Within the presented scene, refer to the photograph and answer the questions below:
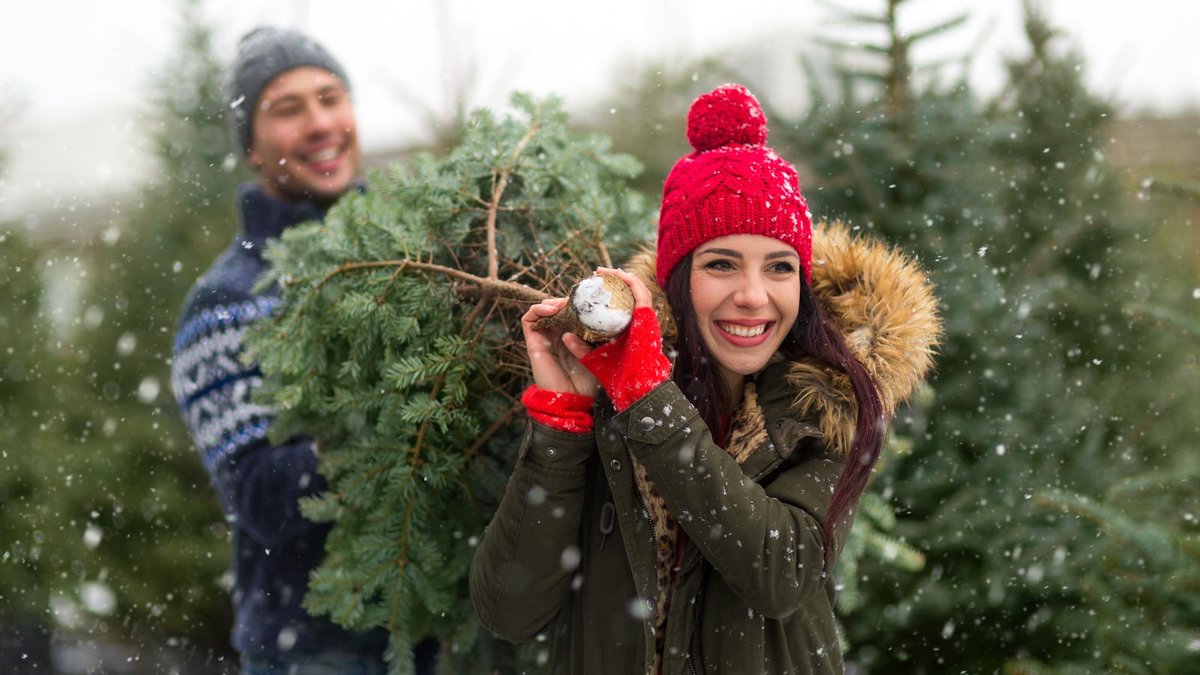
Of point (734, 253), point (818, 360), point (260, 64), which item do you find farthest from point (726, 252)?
point (260, 64)

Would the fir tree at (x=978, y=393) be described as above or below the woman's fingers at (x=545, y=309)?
below

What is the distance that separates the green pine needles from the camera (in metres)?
2.23

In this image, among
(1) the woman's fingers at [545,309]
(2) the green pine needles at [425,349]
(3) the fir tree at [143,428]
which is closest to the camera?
(1) the woman's fingers at [545,309]

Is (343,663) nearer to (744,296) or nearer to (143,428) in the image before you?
(744,296)

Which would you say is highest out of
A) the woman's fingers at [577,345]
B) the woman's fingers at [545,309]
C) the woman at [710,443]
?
the woman's fingers at [545,309]

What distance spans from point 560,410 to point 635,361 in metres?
0.19

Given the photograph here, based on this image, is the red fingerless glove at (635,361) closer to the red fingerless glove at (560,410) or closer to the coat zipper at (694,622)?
the red fingerless glove at (560,410)

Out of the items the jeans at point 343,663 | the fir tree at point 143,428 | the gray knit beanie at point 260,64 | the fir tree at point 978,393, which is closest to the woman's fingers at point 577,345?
the jeans at point 343,663

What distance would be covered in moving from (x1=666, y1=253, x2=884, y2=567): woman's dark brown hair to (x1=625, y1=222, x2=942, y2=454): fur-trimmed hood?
22mm

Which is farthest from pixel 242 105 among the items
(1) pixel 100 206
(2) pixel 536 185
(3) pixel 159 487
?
(1) pixel 100 206

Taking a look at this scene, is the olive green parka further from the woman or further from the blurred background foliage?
the blurred background foliage

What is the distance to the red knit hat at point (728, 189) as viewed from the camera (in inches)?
76.9

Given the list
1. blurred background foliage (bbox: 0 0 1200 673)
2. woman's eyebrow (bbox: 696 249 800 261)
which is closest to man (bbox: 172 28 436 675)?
woman's eyebrow (bbox: 696 249 800 261)

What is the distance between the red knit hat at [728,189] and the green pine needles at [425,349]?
0.31 metres
